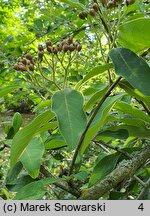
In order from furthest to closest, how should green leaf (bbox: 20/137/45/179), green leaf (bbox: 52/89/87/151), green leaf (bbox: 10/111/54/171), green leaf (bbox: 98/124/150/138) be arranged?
green leaf (bbox: 98/124/150/138), green leaf (bbox: 20/137/45/179), green leaf (bbox: 10/111/54/171), green leaf (bbox: 52/89/87/151)

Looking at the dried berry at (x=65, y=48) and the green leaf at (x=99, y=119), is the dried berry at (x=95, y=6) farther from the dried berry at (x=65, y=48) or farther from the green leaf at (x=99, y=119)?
the green leaf at (x=99, y=119)

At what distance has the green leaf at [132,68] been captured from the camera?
2.22 feet

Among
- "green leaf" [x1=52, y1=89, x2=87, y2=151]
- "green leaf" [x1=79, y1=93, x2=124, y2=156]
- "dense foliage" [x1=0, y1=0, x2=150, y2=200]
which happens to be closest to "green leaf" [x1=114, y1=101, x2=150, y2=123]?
"dense foliage" [x1=0, y1=0, x2=150, y2=200]

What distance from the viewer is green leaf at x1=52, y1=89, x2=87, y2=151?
665mm

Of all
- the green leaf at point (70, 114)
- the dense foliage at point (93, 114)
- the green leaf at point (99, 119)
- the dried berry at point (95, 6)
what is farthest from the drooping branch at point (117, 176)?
the dried berry at point (95, 6)

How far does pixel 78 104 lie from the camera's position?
2.37ft

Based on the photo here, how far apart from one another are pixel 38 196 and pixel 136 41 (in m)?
0.39

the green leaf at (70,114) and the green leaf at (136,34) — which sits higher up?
the green leaf at (136,34)

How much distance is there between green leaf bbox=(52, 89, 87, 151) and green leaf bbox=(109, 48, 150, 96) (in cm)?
10

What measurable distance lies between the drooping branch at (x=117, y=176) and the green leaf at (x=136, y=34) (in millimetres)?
309

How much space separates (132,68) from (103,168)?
1.21ft

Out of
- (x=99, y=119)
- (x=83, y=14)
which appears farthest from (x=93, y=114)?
(x=83, y=14)

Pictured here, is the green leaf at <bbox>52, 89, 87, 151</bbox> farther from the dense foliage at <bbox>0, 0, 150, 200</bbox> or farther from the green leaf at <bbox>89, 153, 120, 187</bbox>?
the green leaf at <bbox>89, 153, 120, 187</bbox>

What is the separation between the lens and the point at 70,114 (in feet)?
2.28
